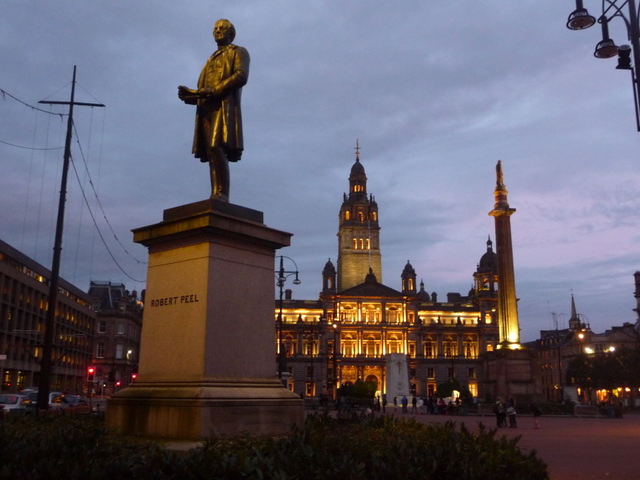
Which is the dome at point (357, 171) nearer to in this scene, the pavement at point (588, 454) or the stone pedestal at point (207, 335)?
the pavement at point (588, 454)

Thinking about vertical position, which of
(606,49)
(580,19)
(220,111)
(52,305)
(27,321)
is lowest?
(52,305)

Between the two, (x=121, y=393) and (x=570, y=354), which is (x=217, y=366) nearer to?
(x=121, y=393)

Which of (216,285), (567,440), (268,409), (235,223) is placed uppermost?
(235,223)

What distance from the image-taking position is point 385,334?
133000mm

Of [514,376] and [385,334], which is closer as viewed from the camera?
[514,376]

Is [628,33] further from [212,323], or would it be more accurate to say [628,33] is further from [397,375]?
[397,375]

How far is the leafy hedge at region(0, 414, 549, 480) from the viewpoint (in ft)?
17.0

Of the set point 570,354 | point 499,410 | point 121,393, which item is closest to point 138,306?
point 570,354

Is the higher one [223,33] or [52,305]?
[223,33]

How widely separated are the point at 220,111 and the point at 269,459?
6331 millimetres

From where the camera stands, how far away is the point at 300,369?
127688 millimetres

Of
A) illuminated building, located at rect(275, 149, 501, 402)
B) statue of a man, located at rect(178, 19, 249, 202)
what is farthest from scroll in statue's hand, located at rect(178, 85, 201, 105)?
illuminated building, located at rect(275, 149, 501, 402)

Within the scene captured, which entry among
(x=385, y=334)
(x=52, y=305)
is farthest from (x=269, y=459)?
(x=385, y=334)

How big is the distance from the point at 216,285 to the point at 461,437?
3.90m
